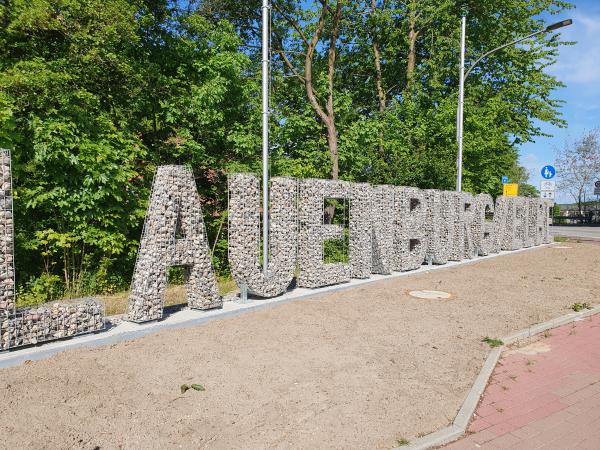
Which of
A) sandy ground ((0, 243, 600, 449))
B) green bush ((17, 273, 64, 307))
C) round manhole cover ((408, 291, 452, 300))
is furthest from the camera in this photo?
round manhole cover ((408, 291, 452, 300))

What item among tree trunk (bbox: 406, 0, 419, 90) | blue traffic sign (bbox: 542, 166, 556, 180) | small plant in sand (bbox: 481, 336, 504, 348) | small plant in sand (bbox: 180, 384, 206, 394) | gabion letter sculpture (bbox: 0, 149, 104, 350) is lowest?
small plant in sand (bbox: 481, 336, 504, 348)

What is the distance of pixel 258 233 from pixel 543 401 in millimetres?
5479

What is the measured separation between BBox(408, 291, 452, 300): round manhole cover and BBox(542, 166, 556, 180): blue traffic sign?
11730 mm

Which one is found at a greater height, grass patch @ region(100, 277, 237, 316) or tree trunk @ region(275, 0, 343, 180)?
tree trunk @ region(275, 0, 343, 180)

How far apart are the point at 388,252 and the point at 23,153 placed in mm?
8757

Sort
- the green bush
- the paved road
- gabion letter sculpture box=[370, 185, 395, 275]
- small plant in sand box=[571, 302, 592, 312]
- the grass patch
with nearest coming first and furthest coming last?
the grass patch
small plant in sand box=[571, 302, 592, 312]
the green bush
gabion letter sculpture box=[370, 185, 395, 275]
the paved road

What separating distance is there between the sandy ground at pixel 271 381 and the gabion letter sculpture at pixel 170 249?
27.0 inches

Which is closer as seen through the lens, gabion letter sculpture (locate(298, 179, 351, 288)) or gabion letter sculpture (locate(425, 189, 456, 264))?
gabion letter sculpture (locate(298, 179, 351, 288))

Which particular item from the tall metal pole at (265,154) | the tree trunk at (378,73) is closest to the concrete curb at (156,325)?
the tall metal pole at (265,154)

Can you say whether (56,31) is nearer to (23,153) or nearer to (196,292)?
(23,153)

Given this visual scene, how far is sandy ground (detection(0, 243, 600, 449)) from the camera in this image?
3990mm

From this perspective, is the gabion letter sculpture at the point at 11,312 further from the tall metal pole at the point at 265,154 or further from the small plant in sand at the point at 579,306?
the small plant in sand at the point at 579,306

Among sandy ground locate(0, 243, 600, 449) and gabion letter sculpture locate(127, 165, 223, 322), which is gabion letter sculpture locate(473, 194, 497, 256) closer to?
sandy ground locate(0, 243, 600, 449)

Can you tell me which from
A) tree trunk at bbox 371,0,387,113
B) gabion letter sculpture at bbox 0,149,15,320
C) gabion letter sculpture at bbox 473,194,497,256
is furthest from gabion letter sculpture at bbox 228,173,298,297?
tree trunk at bbox 371,0,387,113
